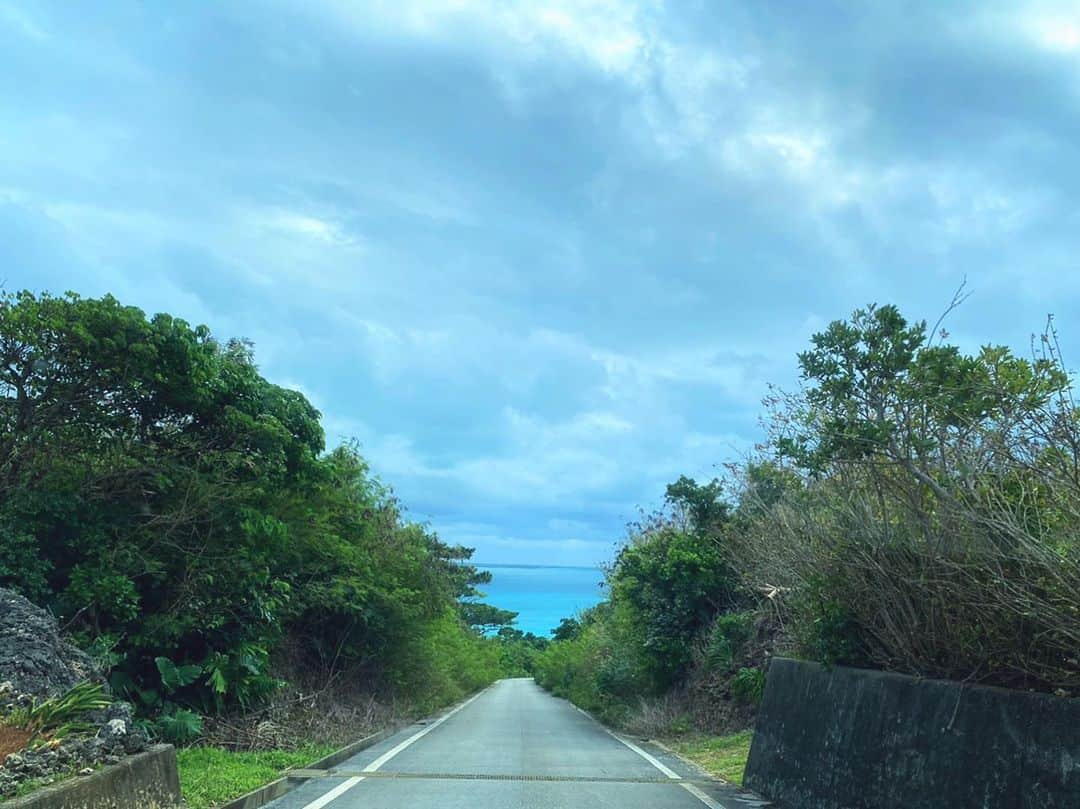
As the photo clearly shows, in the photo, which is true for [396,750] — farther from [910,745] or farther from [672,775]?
[910,745]

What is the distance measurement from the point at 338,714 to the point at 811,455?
1556cm

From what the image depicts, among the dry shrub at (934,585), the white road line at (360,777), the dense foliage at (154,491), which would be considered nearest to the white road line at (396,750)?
the white road line at (360,777)

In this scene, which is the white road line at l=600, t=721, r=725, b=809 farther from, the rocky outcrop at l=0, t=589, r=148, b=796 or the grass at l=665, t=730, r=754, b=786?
the rocky outcrop at l=0, t=589, r=148, b=796

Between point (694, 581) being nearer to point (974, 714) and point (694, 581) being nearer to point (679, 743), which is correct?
point (679, 743)

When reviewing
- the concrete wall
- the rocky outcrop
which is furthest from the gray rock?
the concrete wall

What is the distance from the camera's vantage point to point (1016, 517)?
268 inches

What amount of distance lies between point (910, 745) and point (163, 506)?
38.6 feet

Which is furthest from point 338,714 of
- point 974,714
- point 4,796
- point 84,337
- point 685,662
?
point 974,714

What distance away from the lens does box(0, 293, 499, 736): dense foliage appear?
13352mm

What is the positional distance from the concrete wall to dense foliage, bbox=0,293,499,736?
29.5 ft

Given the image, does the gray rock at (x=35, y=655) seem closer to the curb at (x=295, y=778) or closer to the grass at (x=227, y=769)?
the grass at (x=227, y=769)

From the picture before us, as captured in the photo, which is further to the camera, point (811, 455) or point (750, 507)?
point (750, 507)

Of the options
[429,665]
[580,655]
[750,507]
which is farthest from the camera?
[580,655]

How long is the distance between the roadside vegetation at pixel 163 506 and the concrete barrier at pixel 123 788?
2.16 metres
